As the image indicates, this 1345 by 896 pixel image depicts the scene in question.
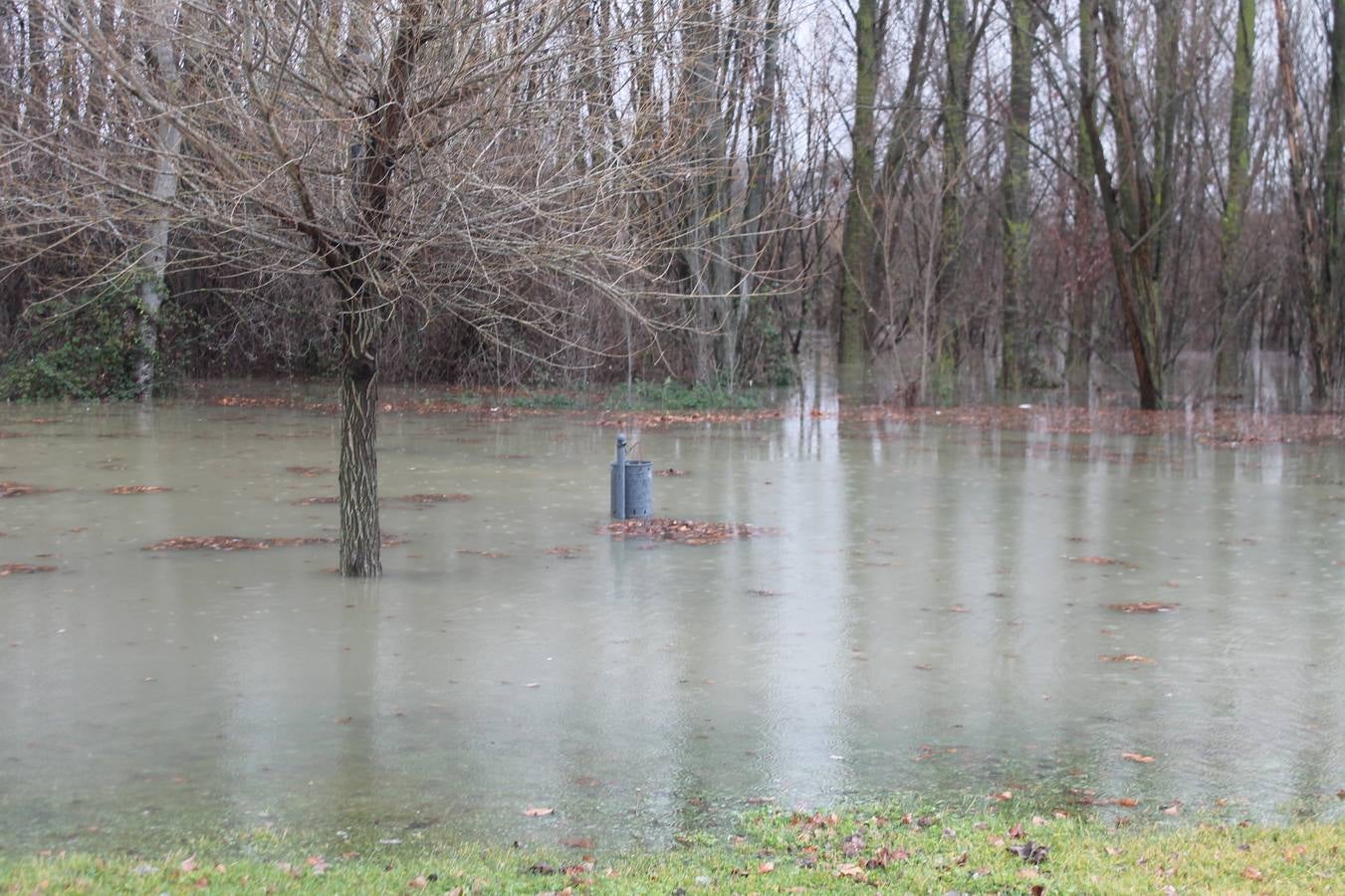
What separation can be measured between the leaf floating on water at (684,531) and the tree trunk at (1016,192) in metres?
18.7

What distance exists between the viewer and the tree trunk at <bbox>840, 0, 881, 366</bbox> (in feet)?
111

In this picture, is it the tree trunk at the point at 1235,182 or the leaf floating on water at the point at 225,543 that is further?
the tree trunk at the point at 1235,182

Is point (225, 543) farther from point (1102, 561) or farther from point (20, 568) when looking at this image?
point (1102, 561)

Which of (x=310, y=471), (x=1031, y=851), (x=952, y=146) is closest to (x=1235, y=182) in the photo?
(x=952, y=146)

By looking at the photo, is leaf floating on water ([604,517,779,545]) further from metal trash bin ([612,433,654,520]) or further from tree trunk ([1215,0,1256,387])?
tree trunk ([1215,0,1256,387])

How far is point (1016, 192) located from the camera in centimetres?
3297

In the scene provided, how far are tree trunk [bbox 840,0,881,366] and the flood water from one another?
16072 mm

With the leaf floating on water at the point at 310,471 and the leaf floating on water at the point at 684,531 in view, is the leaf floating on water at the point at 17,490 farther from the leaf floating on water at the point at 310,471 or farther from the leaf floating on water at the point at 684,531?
the leaf floating on water at the point at 684,531

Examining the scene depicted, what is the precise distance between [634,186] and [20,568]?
5.61 metres

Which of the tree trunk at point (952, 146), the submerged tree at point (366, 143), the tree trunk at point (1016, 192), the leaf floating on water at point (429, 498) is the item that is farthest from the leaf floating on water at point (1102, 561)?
the tree trunk at point (1016, 192)

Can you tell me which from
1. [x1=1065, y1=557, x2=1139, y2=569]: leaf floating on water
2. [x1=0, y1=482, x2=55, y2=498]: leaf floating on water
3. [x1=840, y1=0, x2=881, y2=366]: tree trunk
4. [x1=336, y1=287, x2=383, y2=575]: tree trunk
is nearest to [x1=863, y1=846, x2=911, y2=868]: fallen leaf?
[x1=336, y1=287, x2=383, y2=575]: tree trunk

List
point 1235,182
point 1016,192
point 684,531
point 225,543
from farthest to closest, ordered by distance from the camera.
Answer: point 1235,182 → point 1016,192 → point 684,531 → point 225,543

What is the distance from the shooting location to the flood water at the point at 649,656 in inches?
262

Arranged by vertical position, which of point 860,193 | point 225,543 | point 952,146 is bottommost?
point 225,543
